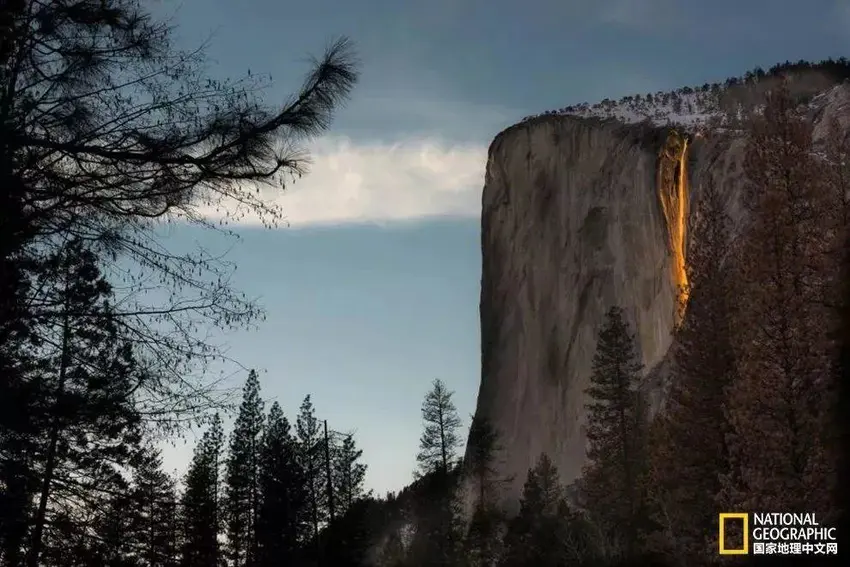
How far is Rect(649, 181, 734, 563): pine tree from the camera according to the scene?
78.9 feet

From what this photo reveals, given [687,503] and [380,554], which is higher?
[687,503]

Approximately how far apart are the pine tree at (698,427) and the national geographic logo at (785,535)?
11.2 ft

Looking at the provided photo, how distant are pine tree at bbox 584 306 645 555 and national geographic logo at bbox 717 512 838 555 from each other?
52.5 ft

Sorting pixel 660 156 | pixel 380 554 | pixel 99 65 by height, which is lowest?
pixel 380 554

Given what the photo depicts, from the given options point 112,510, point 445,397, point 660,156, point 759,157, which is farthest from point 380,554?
point 112,510

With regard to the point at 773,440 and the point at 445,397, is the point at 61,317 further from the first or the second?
the point at 445,397

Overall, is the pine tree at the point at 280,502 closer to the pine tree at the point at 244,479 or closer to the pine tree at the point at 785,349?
the pine tree at the point at 244,479

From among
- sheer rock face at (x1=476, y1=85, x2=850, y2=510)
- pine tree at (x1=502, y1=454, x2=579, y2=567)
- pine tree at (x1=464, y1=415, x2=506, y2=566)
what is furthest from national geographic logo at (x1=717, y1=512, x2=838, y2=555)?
pine tree at (x1=464, y1=415, x2=506, y2=566)

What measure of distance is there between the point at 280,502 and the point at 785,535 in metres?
30.3

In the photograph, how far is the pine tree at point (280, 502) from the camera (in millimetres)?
43562

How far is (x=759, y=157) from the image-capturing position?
73.8 feet

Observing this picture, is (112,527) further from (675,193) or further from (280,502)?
(675,193)

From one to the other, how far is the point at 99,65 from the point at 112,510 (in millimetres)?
2932

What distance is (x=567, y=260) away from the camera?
61125mm
